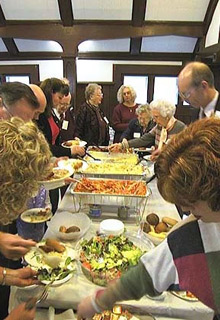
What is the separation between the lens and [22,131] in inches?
27.6

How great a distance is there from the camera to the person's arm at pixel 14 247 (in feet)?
3.46

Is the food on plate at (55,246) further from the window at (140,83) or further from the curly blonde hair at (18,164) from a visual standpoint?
the window at (140,83)

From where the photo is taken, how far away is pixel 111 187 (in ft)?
5.15

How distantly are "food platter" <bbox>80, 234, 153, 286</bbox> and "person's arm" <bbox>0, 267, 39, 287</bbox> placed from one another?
0.56ft

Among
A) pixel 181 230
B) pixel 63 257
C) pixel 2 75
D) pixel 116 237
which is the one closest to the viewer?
pixel 181 230

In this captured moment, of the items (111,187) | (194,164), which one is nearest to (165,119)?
(111,187)

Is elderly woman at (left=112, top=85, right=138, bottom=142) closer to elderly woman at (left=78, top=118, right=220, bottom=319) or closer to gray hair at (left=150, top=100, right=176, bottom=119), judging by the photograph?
gray hair at (left=150, top=100, right=176, bottom=119)

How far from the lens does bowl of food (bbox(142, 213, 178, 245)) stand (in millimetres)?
1172

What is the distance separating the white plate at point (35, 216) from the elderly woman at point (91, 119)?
189 centimetres

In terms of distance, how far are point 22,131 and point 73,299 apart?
58cm

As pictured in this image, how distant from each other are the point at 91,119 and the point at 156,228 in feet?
7.26

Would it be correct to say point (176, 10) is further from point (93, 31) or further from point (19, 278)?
point (19, 278)

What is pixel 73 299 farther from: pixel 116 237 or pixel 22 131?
pixel 22 131

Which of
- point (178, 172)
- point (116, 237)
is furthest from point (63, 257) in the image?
point (178, 172)
